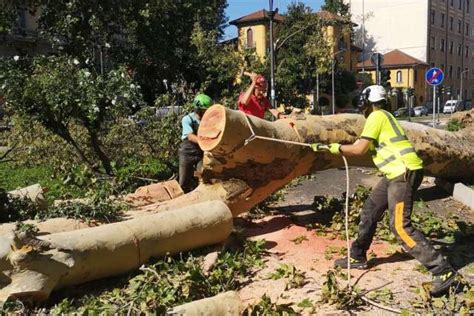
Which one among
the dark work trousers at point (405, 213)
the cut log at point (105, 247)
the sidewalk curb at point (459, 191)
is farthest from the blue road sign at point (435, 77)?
the cut log at point (105, 247)

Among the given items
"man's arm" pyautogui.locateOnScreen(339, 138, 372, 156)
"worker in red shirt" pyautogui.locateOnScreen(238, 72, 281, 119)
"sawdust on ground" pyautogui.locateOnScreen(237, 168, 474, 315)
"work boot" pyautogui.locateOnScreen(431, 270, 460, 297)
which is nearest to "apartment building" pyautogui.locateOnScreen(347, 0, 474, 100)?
"sawdust on ground" pyautogui.locateOnScreen(237, 168, 474, 315)

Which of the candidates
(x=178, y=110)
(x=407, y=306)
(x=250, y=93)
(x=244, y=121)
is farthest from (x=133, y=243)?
(x=178, y=110)

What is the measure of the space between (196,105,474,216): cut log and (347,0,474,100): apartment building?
192 feet

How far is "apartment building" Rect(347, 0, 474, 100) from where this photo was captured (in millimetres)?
65062

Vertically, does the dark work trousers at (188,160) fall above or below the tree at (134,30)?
below

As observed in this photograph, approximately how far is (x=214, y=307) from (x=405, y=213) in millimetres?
1882

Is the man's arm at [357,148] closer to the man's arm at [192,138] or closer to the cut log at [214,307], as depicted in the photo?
the cut log at [214,307]

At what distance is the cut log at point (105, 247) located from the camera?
4.08 meters

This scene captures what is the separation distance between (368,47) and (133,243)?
6768 centimetres

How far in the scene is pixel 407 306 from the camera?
419 centimetres

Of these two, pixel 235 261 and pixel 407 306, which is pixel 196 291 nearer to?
pixel 235 261

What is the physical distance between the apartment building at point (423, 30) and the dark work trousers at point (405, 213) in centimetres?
6019

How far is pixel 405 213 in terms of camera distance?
4.64 m

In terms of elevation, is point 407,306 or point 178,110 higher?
point 178,110
